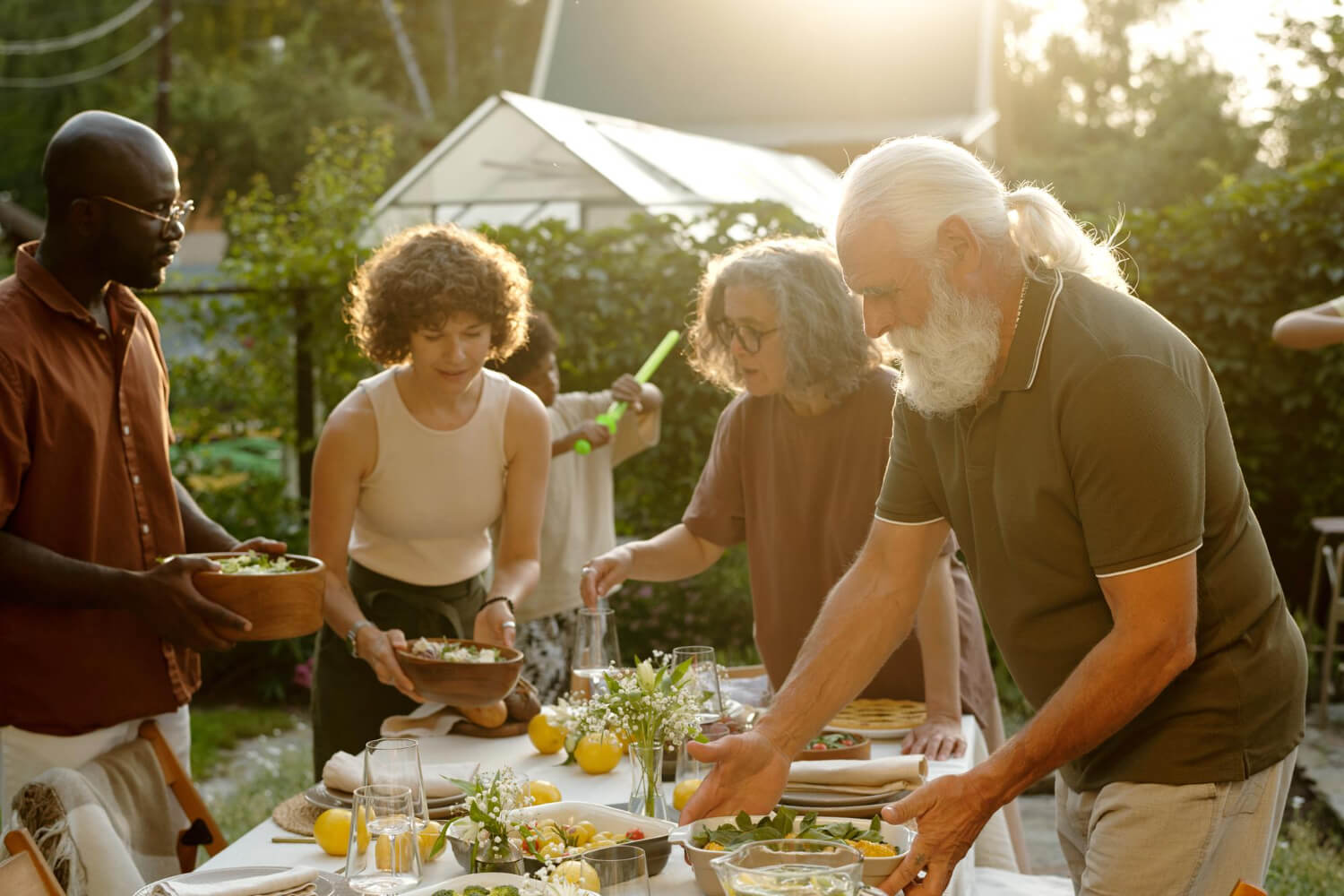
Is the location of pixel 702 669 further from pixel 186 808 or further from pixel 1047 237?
pixel 186 808

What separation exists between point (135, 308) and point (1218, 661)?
229cm

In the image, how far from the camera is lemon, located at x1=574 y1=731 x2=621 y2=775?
2.68m

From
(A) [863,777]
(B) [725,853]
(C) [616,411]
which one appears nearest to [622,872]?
(B) [725,853]

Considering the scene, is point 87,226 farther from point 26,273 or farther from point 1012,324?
point 1012,324

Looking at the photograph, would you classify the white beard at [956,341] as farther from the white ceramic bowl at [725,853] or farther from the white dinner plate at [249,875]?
the white dinner plate at [249,875]

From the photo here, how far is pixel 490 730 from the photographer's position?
9.75 feet

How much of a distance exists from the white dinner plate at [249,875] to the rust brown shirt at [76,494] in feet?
2.97

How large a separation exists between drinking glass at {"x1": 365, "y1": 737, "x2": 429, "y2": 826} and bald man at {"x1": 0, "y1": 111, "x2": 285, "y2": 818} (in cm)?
89

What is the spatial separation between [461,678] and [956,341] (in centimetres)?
115

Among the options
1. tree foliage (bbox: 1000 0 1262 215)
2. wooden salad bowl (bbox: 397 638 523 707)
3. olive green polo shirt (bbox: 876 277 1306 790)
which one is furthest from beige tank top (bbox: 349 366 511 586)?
tree foliage (bbox: 1000 0 1262 215)

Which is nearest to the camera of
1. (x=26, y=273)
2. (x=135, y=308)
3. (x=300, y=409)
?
(x=26, y=273)

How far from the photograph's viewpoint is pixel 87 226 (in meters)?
2.88

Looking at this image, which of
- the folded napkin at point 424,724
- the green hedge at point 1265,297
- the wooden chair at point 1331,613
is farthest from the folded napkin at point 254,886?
the green hedge at point 1265,297

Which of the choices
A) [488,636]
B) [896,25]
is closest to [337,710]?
[488,636]
